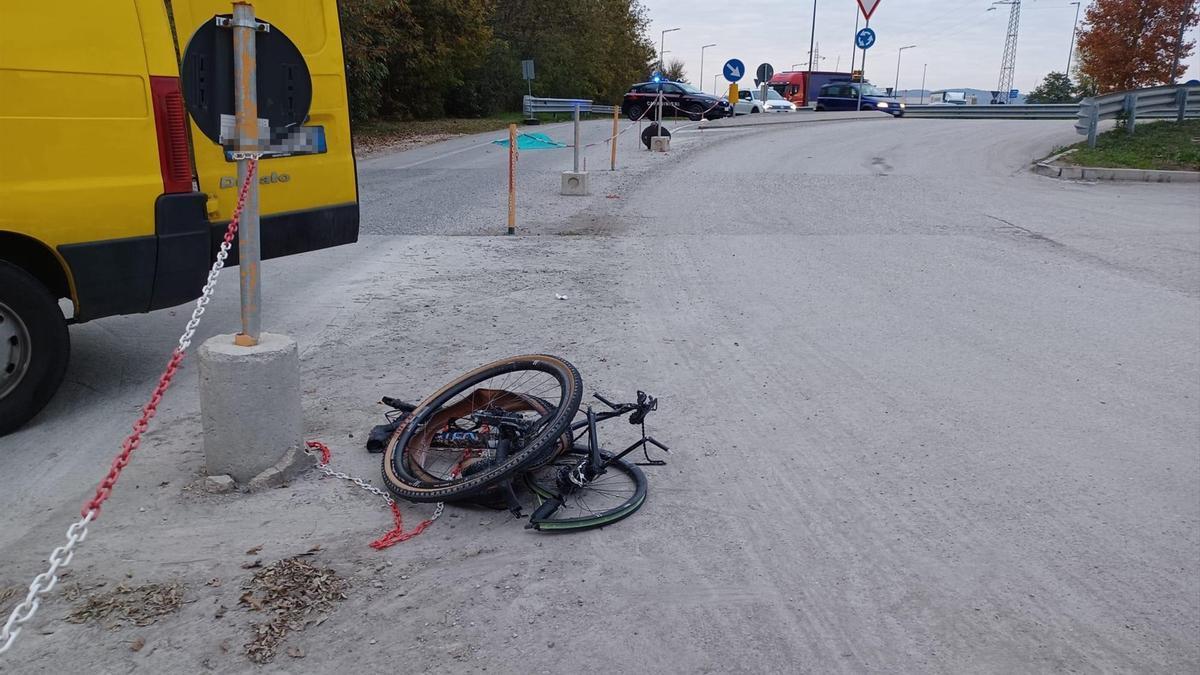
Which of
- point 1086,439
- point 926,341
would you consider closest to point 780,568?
point 1086,439

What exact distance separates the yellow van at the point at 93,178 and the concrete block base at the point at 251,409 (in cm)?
104

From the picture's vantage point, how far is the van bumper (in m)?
5.06

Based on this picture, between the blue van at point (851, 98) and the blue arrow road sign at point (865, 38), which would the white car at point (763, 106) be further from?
the blue arrow road sign at point (865, 38)

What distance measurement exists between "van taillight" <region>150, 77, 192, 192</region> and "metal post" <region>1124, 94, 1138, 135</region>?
70.7 ft

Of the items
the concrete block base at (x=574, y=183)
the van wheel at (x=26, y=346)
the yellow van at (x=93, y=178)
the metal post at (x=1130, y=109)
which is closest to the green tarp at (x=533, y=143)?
the concrete block base at (x=574, y=183)

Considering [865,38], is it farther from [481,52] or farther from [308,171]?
[308,171]

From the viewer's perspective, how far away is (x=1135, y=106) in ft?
69.3

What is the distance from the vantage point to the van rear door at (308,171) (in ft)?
18.2

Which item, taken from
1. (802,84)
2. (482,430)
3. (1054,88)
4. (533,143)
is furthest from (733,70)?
(1054,88)

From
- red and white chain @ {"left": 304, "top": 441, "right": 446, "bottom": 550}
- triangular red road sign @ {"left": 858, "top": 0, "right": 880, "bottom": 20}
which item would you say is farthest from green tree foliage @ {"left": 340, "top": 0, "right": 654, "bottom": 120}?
red and white chain @ {"left": 304, "top": 441, "right": 446, "bottom": 550}

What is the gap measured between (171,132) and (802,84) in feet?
197

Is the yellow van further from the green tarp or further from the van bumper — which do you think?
the green tarp

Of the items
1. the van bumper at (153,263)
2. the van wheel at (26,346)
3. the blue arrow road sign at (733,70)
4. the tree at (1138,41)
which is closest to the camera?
the van wheel at (26,346)

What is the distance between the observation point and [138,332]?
6777mm
